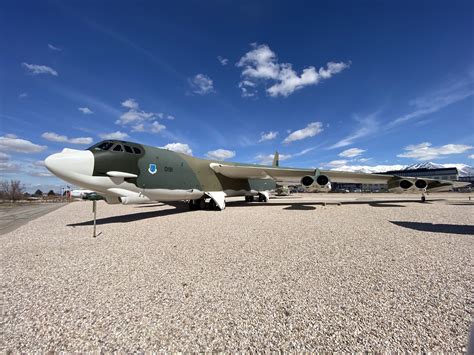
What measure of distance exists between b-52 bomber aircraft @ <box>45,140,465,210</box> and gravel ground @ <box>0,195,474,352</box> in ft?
11.3

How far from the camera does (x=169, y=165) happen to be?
40.1 ft

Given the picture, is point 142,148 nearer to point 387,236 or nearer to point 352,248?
point 352,248

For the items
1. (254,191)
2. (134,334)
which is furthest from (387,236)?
(254,191)

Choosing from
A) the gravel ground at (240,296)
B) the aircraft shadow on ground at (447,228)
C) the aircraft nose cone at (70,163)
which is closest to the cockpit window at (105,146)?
the aircraft nose cone at (70,163)

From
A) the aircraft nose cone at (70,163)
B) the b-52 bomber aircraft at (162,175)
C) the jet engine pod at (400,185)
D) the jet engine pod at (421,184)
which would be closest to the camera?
the aircraft nose cone at (70,163)

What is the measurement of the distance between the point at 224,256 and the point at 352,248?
321cm

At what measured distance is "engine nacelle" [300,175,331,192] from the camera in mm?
13984

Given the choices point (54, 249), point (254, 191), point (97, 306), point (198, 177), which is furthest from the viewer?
point (254, 191)

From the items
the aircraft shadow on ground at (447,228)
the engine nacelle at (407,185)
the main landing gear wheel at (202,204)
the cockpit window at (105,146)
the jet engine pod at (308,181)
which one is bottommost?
the aircraft shadow on ground at (447,228)

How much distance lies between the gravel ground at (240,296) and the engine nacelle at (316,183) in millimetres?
8116

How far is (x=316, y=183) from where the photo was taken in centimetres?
1433

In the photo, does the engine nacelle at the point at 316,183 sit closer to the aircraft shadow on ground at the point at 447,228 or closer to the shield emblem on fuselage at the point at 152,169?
the aircraft shadow on ground at the point at 447,228

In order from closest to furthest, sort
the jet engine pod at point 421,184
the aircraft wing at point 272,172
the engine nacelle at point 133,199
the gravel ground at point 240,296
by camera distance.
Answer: the gravel ground at point 240,296 → the engine nacelle at point 133,199 → the aircraft wing at point 272,172 → the jet engine pod at point 421,184

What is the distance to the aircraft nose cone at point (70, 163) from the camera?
805 centimetres
